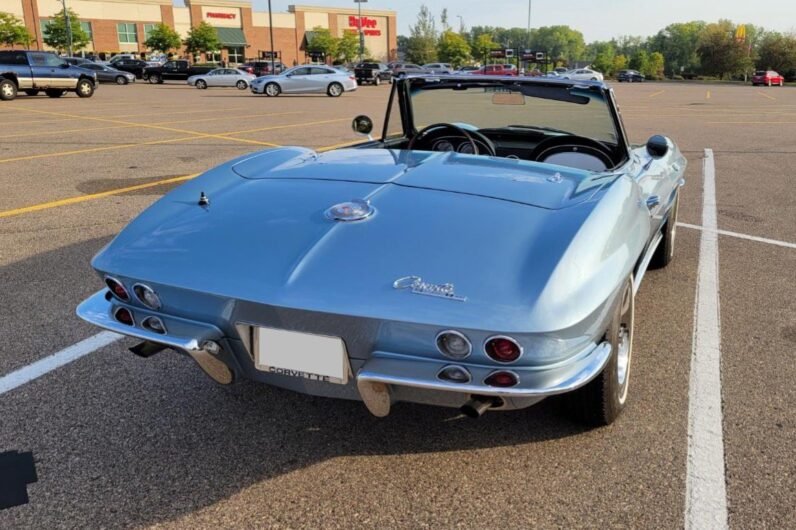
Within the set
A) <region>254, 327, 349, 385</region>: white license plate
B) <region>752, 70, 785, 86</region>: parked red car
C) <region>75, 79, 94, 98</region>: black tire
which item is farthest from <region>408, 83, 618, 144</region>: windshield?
<region>752, 70, 785, 86</region>: parked red car

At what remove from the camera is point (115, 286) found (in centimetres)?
243

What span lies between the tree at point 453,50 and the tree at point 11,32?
53231 millimetres

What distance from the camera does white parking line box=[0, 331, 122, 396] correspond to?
→ 10.1 feet

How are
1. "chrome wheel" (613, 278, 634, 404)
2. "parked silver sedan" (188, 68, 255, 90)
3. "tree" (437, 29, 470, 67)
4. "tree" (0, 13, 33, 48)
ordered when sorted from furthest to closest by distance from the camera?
"tree" (437, 29, 470, 67)
"tree" (0, 13, 33, 48)
"parked silver sedan" (188, 68, 255, 90)
"chrome wheel" (613, 278, 634, 404)

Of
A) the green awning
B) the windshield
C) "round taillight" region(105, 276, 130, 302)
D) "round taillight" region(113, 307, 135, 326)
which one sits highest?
the green awning

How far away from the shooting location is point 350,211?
2422 mm

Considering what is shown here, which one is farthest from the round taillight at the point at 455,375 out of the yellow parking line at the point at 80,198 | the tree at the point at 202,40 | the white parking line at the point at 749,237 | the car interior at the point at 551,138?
the tree at the point at 202,40

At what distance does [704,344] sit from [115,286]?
2.91 meters

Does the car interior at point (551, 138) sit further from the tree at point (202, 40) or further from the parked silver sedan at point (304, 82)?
the tree at point (202, 40)

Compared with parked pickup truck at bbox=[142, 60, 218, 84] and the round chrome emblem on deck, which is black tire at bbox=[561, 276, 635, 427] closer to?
the round chrome emblem on deck

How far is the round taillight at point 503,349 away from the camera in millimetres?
1979

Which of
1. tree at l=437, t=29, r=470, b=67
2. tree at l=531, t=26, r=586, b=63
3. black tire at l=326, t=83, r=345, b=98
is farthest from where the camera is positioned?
tree at l=531, t=26, r=586, b=63

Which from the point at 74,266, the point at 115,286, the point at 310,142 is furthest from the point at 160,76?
the point at 115,286

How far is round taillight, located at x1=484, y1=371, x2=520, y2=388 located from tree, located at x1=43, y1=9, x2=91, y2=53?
69.4 metres
